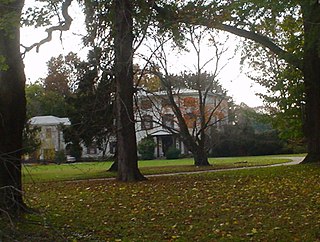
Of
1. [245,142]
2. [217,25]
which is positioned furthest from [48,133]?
[217,25]

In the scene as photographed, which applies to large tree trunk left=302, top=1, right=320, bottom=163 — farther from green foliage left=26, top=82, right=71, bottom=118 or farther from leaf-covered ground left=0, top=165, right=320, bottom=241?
green foliage left=26, top=82, right=71, bottom=118

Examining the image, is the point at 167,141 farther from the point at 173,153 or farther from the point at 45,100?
the point at 45,100

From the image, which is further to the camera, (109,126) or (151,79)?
(151,79)

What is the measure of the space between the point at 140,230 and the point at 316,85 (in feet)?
53.1

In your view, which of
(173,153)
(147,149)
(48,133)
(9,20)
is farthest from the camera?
(173,153)

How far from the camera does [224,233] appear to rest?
853 centimetres

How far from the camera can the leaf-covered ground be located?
27.3 ft

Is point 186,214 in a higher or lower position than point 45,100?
lower

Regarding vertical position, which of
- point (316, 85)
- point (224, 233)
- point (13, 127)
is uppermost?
point (316, 85)

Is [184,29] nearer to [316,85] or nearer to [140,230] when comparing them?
[316,85]

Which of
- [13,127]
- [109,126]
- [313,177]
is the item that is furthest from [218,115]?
[13,127]

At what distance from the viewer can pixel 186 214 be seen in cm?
1088

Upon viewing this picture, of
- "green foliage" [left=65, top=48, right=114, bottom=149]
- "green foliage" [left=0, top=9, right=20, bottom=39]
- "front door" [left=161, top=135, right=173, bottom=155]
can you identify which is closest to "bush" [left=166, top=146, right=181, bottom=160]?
"front door" [left=161, top=135, right=173, bottom=155]

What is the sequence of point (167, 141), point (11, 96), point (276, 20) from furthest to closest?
point (167, 141)
point (276, 20)
point (11, 96)
